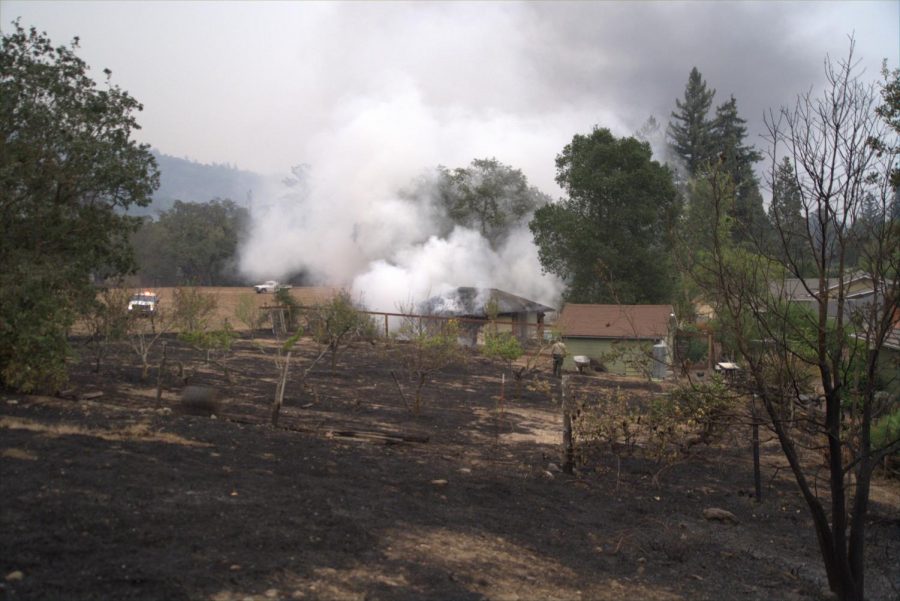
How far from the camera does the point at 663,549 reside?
8188 mm

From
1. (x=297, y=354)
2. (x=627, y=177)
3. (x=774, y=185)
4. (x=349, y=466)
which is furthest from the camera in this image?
(x=627, y=177)

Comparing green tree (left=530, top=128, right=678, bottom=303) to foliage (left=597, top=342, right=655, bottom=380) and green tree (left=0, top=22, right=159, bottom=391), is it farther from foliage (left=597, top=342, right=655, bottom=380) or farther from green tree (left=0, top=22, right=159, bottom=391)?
green tree (left=0, top=22, right=159, bottom=391)

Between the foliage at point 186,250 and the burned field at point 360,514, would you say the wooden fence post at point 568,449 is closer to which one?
the burned field at point 360,514

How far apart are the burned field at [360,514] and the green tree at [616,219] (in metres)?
22.5

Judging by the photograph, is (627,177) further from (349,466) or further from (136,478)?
(136,478)

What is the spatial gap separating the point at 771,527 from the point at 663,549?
95.9 inches

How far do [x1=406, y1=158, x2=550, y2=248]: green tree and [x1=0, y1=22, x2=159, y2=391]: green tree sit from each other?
4051 centimetres

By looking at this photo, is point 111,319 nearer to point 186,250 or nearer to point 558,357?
point 558,357

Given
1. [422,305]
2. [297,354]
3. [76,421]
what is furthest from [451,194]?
[76,421]

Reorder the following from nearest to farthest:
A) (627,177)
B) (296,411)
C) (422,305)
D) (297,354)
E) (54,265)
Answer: (54,265)
(296,411)
(297,354)
(627,177)
(422,305)

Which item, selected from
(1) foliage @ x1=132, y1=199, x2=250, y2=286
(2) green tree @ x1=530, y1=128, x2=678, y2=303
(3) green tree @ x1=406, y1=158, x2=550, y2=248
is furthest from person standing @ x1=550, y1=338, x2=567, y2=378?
(1) foliage @ x1=132, y1=199, x2=250, y2=286

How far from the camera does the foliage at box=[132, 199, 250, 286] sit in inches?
2395

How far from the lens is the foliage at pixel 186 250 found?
6084 centimetres

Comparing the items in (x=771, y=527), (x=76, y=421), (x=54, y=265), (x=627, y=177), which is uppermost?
(x=627, y=177)
